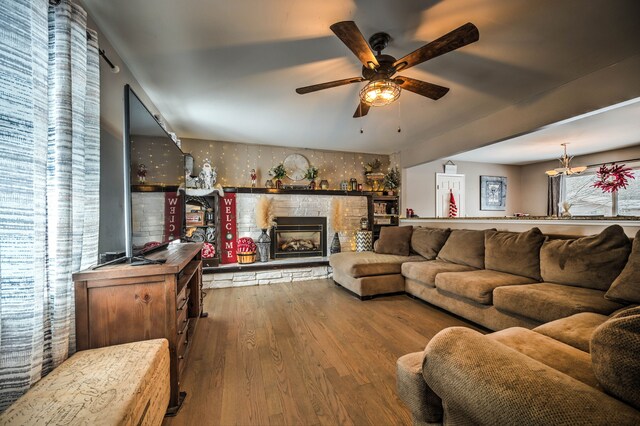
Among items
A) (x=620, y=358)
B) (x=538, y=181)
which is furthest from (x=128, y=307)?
(x=538, y=181)

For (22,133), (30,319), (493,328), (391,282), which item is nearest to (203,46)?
(22,133)

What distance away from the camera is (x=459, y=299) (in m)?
2.51

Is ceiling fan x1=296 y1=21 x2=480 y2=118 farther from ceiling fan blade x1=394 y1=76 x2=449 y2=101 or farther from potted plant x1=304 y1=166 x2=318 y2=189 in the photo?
potted plant x1=304 y1=166 x2=318 y2=189

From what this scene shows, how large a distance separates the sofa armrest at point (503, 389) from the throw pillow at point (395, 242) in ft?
9.13

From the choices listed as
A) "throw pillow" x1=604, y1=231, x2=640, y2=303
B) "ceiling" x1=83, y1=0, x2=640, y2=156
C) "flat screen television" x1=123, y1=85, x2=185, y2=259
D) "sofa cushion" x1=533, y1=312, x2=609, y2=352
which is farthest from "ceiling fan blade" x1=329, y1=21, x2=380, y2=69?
"throw pillow" x1=604, y1=231, x2=640, y2=303

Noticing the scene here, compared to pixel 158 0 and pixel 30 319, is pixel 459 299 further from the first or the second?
pixel 158 0

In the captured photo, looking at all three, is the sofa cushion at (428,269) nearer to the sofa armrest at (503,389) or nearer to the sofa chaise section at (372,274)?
the sofa chaise section at (372,274)

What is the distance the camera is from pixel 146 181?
5.72ft

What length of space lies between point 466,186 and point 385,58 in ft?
17.8

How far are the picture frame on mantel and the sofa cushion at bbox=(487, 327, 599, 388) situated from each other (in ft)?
19.7

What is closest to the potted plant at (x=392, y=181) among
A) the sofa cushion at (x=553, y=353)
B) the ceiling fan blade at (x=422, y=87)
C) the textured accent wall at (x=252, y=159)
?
the textured accent wall at (x=252, y=159)

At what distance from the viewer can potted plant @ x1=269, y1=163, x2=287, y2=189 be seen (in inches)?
178

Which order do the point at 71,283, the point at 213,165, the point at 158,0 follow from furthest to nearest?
the point at 213,165, the point at 158,0, the point at 71,283

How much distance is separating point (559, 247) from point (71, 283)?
11.6 ft
